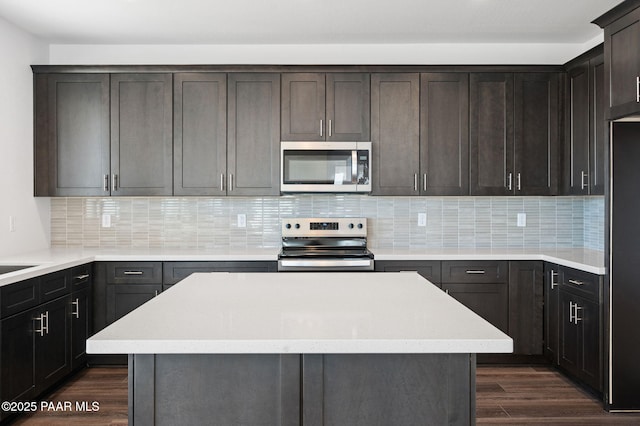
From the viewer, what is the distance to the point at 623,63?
2912mm

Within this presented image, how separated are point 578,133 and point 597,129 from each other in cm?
27

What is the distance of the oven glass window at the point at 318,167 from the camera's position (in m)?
4.02

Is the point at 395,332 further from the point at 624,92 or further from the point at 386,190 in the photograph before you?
the point at 386,190

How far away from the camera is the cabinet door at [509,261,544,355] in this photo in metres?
3.89

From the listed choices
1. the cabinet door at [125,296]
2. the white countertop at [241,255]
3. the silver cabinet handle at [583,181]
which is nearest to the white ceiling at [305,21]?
the silver cabinet handle at [583,181]

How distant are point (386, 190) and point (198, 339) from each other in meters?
2.87

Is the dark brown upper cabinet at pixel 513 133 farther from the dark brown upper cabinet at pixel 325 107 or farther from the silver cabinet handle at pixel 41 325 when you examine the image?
the silver cabinet handle at pixel 41 325

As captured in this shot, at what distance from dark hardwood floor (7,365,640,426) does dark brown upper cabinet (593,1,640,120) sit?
1.84m

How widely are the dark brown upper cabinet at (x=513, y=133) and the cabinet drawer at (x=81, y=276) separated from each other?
10.2 ft

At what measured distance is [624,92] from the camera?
290 cm

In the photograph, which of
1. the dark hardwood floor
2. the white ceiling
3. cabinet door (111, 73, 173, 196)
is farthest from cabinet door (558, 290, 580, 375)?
cabinet door (111, 73, 173, 196)

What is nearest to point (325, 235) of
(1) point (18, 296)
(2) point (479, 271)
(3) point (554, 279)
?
(2) point (479, 271)

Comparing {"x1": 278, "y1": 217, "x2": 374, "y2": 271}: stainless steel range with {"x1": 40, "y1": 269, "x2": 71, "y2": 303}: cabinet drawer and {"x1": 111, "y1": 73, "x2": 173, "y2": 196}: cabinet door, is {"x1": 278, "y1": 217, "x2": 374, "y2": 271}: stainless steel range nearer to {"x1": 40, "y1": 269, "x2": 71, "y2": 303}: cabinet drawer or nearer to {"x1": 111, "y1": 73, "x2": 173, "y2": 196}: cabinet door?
{"x1": 111, "y1": 73, "x2": 173, "y2": 196}: cabinet door

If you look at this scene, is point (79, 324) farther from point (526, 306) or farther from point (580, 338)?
point (580, 338)
